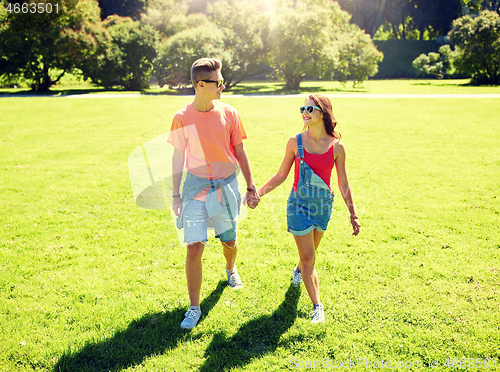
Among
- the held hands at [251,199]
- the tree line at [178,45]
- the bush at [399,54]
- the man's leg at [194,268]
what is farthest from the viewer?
the bush at [399,54]

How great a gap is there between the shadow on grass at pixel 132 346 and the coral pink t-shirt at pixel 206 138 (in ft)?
4.17

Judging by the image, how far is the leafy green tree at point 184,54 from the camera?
2389 centimetres

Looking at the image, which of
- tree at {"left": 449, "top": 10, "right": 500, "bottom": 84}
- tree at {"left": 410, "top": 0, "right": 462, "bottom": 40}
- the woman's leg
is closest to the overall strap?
the woman's leg

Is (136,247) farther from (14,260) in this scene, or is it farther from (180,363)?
(180,363)

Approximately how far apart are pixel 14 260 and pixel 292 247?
3581mm

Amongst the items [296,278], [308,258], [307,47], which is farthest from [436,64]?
[308,258]

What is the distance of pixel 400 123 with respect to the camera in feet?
44.2

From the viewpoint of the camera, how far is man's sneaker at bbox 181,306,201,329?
335cm

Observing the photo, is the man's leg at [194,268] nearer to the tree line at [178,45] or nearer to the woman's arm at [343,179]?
the woman's arm at [343,179]

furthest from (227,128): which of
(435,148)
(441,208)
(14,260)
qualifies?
(435,148)

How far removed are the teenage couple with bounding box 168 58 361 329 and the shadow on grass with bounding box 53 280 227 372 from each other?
174mm

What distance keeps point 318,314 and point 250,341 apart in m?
0.69

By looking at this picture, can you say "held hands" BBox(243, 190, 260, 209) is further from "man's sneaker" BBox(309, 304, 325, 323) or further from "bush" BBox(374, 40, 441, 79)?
"bush" BBox(374, 40, 441, 79)

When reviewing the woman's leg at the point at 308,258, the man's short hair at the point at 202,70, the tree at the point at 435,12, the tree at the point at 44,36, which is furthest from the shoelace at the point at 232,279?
the tree at the point at 435,12
